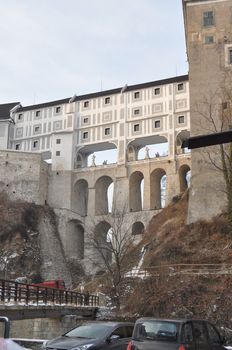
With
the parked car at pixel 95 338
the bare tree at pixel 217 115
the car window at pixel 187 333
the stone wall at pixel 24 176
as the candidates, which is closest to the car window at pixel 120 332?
the parked car at pixel 95 338

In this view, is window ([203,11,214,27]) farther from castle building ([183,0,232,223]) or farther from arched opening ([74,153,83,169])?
arched opening ([74,153,83,169])

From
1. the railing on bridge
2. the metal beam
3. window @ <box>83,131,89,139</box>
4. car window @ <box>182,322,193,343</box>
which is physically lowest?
car window @ <box>182,322,193,343</box>

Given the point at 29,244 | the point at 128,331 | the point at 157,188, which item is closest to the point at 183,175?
the point at 157,188

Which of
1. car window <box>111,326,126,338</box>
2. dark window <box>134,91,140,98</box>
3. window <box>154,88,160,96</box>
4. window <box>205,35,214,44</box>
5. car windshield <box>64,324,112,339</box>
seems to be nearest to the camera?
car windshield <box>64,324,112,339</box>

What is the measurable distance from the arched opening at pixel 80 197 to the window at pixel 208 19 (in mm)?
29443

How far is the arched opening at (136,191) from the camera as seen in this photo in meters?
59.5

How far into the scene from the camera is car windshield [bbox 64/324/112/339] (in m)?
11.8

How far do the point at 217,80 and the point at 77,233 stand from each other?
30771mm

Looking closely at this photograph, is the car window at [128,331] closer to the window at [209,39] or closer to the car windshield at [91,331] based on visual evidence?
the car windshield at [91,331]

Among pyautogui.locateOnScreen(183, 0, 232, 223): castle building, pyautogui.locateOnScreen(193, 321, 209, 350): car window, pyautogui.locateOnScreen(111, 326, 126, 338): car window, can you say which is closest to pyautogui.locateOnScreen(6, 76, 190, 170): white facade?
pyautogui.locateOnScreen(183, 0, 232, 223): castle building

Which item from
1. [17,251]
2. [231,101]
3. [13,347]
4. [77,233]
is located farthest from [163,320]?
[77,233]

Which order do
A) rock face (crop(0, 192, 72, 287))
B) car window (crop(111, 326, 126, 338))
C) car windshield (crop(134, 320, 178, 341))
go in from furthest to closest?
rock face (crop(0, 192, 72, 287))
car window (crop(111, 326, 126, 338))
car windshield (crop(134, 320, 178, 341))

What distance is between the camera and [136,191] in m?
60.9

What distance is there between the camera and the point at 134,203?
2361 inches
